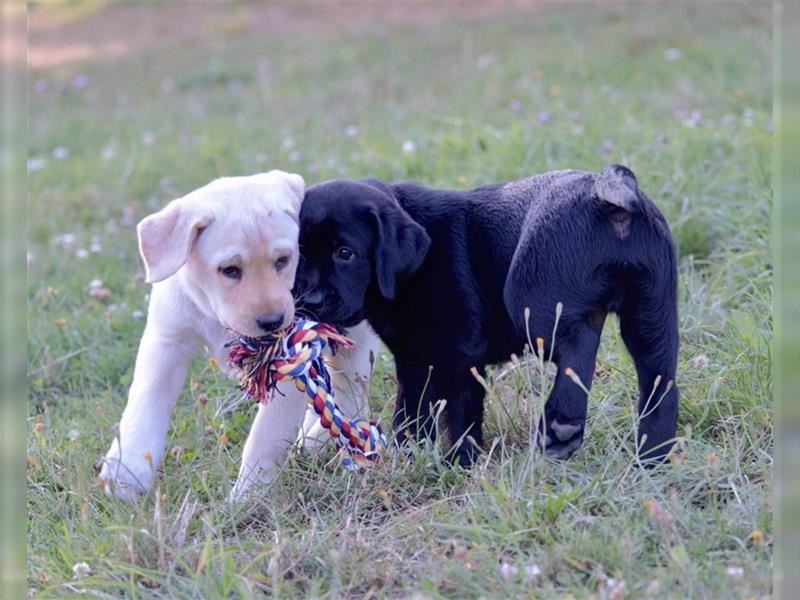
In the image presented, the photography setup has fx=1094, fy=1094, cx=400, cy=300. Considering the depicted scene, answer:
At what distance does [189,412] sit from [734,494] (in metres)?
2.15

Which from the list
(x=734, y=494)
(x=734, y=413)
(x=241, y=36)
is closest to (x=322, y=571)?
(x=734, y=494)

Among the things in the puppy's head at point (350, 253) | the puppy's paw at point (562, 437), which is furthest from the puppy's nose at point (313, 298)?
the puppy's paw at point (562, 437)

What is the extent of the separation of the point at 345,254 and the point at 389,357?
3.92 ft

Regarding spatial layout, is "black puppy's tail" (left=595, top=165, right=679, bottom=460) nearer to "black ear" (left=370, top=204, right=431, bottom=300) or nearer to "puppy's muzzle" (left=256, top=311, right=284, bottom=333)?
"black ear" (left=370, top=204, right=431, bottom=300)

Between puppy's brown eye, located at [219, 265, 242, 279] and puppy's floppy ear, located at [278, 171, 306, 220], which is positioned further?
puppy's floppy ear, located at [278, 171, 306, 220]

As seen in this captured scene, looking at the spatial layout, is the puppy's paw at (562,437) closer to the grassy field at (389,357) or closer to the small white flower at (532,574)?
the grassy field at (389,357)

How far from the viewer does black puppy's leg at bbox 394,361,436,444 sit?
139 inches

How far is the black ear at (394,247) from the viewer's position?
3.45m

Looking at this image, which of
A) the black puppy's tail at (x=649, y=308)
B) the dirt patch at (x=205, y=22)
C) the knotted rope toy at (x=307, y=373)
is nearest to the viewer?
the black puppy's tail at (x=649, y=308)

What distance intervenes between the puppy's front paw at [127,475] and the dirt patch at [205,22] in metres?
9.01

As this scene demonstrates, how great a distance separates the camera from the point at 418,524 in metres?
3.08

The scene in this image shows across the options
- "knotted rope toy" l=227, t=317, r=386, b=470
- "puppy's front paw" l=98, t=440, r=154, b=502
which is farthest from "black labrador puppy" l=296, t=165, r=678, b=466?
"puppy's front paw" l=98, t=440, r=154, b=502

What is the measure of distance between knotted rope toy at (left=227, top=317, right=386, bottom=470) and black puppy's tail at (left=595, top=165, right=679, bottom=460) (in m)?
0.84

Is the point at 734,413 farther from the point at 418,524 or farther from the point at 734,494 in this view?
the point at 418,524
